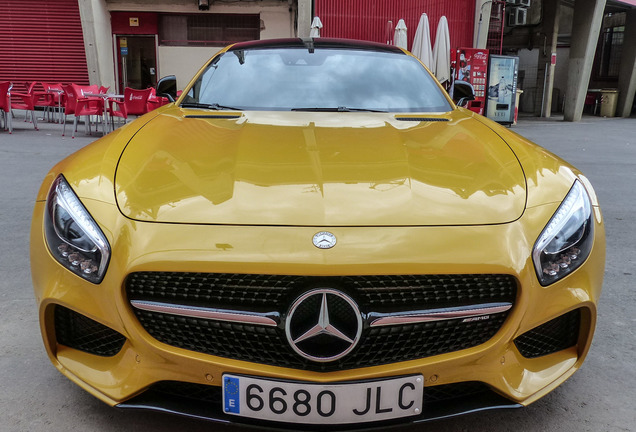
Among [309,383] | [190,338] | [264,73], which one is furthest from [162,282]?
[264,73]

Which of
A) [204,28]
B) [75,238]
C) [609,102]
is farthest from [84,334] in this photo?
[609,102]

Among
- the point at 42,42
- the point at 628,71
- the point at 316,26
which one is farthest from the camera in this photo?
the point at 628,71

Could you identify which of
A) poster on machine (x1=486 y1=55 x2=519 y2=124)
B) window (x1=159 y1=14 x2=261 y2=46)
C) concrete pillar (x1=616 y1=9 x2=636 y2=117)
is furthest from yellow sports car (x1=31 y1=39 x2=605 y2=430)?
concrete pillar (x1=616 y1=9 x2=636 y2=117)

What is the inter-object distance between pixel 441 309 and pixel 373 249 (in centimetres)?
27

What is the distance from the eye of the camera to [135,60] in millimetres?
17422

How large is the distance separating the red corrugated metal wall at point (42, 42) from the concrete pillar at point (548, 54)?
54.7ft

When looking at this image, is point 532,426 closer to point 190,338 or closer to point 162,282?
point 190,338

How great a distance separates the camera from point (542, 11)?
75.5 feet

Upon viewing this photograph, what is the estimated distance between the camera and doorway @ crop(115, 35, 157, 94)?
17281 millimetres

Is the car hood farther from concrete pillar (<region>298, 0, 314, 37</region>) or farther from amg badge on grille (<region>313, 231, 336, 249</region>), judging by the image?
concrete pillar (<region>298, 0, 314, 37</region>)

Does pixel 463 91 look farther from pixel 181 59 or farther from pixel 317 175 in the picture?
pixel 181 59

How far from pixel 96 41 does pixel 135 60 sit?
1.81 meters

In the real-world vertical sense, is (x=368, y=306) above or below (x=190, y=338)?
above

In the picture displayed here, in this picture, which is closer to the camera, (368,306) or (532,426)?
(368,306)
